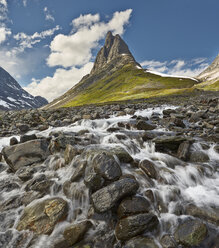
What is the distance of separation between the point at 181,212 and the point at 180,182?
1.85 m

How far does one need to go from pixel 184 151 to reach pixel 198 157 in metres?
0.83

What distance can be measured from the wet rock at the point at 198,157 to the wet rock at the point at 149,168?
9.41ft

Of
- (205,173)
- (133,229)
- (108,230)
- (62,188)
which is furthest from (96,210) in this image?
(205,173)

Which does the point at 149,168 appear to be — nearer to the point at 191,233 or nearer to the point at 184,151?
the point at 184,151

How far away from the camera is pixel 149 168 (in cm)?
770

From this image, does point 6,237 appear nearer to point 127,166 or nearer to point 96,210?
point 96,210

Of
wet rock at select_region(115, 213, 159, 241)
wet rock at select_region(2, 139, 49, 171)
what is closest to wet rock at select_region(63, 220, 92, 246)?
wet rock at select_region(115, 213, 159, 241)

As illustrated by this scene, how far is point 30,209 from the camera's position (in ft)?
20.0

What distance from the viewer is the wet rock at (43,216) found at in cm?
537

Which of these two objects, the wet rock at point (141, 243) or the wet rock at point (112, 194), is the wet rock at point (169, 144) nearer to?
the wet rock at point (112, 194)

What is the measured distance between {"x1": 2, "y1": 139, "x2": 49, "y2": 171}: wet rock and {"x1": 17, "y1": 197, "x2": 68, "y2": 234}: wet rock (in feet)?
13.0

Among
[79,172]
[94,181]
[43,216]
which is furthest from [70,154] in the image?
[43,216]

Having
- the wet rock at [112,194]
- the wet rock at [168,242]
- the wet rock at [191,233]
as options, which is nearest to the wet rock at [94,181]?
the wet rock at [112,194]

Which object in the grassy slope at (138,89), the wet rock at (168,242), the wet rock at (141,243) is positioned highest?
the grassy slope at (138,89)
